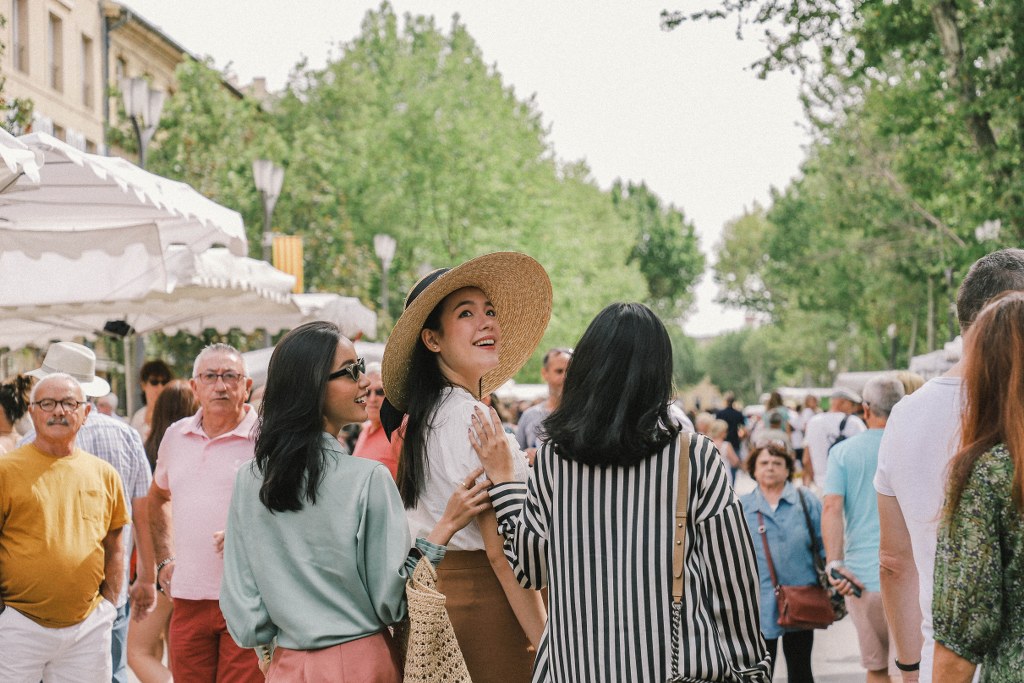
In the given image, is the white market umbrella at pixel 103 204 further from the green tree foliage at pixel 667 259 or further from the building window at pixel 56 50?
the green tree foliage at pixel 667 259

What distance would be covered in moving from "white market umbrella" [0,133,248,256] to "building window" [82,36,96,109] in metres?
33.4

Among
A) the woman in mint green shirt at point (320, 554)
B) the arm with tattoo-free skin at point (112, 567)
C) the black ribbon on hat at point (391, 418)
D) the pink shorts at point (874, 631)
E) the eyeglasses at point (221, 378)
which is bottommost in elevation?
the pink shorts at point (874, 631)

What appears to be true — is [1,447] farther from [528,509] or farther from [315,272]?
[315,272]

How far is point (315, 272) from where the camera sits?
31828 millimetres

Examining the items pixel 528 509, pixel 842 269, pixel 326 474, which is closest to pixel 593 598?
pixel 528 509

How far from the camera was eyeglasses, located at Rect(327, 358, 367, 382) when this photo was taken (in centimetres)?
386

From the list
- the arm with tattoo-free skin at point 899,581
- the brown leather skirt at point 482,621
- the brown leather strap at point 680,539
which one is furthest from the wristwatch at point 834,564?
the brown leather strap at point 680,539

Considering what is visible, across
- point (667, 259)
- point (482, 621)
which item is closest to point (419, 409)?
point (482, 621)

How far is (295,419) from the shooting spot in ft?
12.4

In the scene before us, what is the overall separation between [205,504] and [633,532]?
3512 mm

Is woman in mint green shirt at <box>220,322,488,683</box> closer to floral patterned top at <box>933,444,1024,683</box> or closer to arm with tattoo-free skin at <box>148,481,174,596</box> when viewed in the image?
floral patterned top at <box>933,444,1024,683</box>

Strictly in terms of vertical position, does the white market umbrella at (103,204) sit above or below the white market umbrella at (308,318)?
above

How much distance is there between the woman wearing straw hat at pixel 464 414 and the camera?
12.3ft

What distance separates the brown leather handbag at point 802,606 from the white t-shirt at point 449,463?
147 inches
